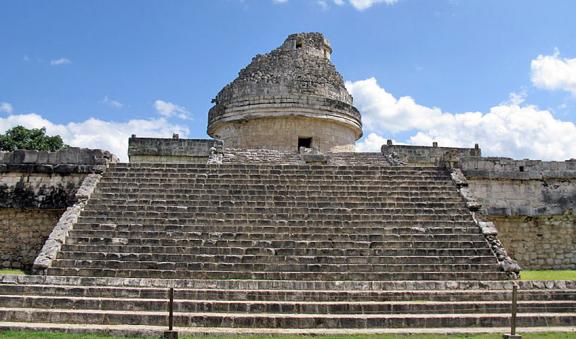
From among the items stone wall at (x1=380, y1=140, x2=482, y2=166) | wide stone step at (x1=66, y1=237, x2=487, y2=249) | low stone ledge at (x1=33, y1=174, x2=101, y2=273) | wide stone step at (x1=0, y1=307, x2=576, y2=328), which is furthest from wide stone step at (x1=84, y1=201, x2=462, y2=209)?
stone wall at (x1=380, y1=140, x2=482, y2=166)

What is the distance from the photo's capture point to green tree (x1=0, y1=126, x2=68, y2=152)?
3206 cm

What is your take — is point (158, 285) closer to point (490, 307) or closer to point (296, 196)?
point (296, 196)

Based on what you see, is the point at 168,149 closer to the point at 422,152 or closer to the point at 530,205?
the point at 422,152

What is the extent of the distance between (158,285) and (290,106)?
11.8 meters

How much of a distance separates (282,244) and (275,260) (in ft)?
1.62

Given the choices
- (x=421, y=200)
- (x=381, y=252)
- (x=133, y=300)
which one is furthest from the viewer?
(x=421, y=200)

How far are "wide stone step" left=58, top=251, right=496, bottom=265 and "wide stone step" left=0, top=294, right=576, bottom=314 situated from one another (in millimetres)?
1658

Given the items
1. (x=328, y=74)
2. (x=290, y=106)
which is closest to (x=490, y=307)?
(x=290, y=106)

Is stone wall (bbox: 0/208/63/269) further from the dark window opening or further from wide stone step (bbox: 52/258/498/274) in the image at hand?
the dark window opening

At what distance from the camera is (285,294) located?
8.18 meters

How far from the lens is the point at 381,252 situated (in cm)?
1002

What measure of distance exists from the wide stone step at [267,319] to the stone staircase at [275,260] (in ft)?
0.05

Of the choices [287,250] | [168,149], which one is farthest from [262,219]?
[168,149]

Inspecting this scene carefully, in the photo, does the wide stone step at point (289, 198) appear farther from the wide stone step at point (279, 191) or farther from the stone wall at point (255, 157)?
the stone wall at point (255, 157)
